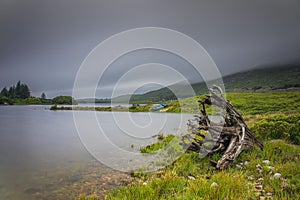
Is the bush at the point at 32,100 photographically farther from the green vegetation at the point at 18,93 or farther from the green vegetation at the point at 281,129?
the green vegetation at the point at 281,129

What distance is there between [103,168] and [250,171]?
528cm

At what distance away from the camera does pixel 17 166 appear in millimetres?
6988

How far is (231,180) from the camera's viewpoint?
4.34m

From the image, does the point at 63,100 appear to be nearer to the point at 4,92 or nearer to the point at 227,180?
the point at 4,92

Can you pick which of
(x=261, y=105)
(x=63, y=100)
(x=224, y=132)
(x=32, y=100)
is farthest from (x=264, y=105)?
(x=32, y=100)

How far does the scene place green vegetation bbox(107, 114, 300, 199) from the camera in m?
3.95

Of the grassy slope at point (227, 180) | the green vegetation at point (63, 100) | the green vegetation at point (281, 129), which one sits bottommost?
the grassy slope at point (227, 180)

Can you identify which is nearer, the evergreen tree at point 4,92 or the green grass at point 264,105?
the green grass at point 264,105

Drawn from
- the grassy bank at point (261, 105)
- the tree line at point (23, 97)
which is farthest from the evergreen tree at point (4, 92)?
the grassy bank at point (261, 105)

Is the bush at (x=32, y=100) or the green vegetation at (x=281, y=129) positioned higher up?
the bush at (x=32, y=100)

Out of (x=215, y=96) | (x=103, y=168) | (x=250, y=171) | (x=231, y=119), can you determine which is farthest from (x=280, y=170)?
(x=103, y=168)

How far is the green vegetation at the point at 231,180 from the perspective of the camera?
13.0ft

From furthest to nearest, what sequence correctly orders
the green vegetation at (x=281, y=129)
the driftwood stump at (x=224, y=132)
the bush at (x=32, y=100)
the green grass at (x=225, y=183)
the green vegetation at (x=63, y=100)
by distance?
the bush at (x=32, y=100) → the green vegetation at (x=63, y=100) → the green vegetation at (x=281, y=129) → the driftwood stump at (x=224, y=132) → the green grass at (x=225, y=183)

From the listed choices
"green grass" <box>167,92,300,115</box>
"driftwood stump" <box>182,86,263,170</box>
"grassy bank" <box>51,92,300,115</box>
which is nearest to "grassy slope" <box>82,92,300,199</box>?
"driftwood stump" <box>182,86,263,170</box>
